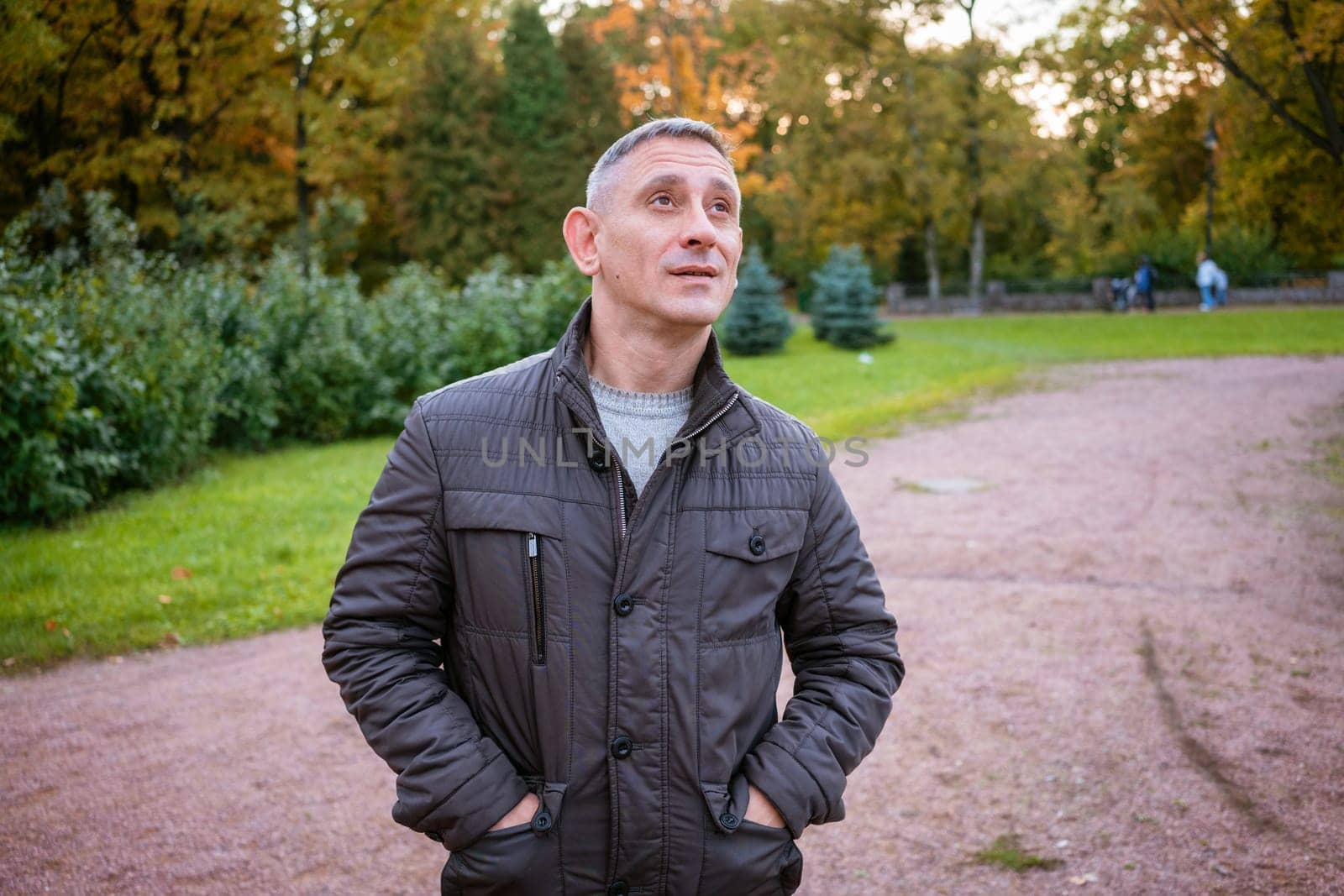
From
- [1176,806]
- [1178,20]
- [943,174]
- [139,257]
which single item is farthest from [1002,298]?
[1176,806]

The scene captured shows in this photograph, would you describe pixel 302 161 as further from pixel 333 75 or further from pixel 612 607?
pixel 612 607

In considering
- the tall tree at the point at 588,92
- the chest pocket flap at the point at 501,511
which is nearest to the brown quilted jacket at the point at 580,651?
the chest pocket flap at the point at 501,511

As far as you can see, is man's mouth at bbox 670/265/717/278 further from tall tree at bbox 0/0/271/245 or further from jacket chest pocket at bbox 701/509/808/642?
tall tree at bbox 0/0/271/245

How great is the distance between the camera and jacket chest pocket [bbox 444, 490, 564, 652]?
212cm

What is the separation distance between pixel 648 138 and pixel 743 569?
96 cm

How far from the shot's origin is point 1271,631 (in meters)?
6.02

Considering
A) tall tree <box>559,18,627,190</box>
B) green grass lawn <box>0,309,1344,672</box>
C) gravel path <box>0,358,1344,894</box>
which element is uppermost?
tall tree <box>559,18,627,190</box>

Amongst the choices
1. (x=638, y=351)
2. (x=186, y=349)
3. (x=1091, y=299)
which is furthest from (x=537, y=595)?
(x=1091, y=299)

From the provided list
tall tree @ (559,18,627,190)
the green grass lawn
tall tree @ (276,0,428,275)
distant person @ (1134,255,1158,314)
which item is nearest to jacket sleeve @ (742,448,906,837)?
the green grass lawn

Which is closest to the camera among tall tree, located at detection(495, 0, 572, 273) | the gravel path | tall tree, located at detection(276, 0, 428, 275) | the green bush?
the gravel path

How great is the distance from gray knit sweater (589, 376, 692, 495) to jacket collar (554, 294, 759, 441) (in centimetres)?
5

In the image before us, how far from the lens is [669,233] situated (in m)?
2.16

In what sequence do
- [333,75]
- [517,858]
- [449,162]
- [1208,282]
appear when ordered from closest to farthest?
[517,858], [333,75], [1208,282], [449,162]

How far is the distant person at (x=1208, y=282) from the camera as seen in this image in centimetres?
3138
